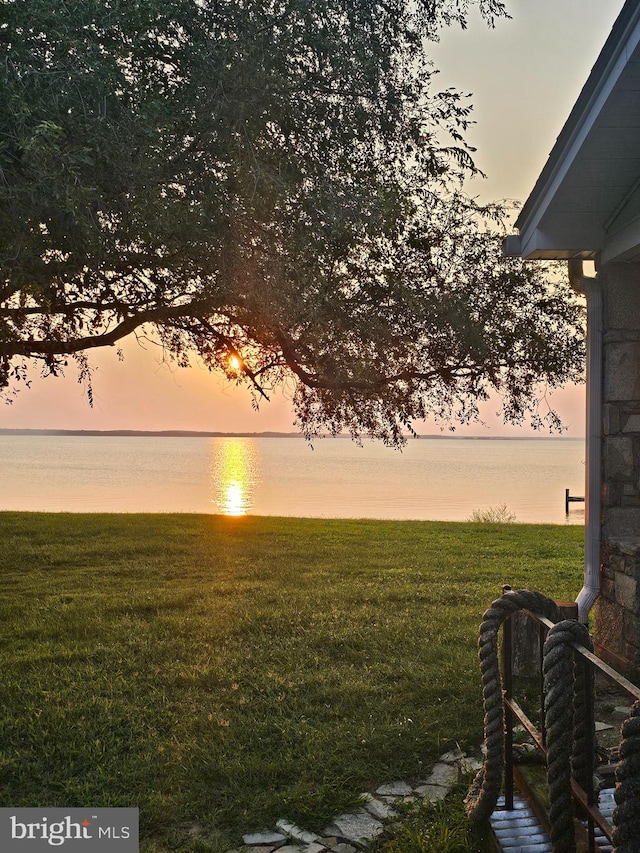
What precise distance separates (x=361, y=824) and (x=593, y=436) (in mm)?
3411

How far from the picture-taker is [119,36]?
5.44m

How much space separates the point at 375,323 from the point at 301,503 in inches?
806

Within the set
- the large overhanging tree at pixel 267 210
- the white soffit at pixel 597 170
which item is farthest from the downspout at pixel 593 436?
the large overhanging tree at pixel 267 210

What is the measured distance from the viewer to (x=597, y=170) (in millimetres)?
5117

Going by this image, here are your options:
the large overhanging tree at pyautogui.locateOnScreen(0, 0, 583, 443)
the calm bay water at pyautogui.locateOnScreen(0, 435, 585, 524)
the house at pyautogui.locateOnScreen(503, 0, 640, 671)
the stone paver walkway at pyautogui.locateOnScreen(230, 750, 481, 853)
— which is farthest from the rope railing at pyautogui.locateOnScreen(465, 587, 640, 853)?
the calm bay water at pyautogui.locateOnScreen(0, 435, 585, 524)

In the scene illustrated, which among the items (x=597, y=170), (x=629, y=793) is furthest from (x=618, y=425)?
(x=629, y=793)

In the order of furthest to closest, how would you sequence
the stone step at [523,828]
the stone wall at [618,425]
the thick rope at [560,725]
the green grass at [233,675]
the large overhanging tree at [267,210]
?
the stone wall at [618,425], the large overhanging tree at [267,210], the green grass at [233,675], the stone step at [523,828], the thick rope at [560,725]

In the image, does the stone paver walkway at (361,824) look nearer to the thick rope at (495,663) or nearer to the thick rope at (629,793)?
the thick rope at (495,663)

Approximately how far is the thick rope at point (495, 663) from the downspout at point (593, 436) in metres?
2.90

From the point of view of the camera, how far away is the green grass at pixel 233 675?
407cm

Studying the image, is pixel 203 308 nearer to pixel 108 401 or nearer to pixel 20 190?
pixel 108 401

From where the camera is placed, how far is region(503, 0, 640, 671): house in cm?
539

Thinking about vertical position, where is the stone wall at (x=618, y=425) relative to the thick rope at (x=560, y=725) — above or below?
above

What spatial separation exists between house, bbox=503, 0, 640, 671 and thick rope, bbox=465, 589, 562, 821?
8.62ft
